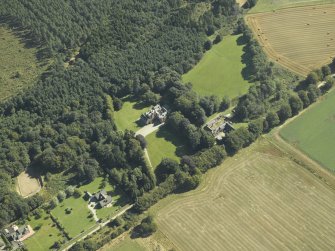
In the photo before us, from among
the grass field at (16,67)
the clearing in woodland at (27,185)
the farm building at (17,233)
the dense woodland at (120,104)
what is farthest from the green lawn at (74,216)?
the grass field at (16,67)

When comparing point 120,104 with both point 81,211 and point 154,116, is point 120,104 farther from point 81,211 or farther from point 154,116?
point 81,211

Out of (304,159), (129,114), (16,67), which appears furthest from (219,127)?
(16,67)

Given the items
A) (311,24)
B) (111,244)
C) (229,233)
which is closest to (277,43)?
(311,24)

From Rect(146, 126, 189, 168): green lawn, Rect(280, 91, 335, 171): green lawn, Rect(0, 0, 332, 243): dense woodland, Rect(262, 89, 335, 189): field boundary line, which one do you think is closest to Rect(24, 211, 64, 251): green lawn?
Rect(0, 0, 332, 243): dense woodland

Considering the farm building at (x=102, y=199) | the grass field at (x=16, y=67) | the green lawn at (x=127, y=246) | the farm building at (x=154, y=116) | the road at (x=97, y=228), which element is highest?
the grass field at (x=16, y=67)

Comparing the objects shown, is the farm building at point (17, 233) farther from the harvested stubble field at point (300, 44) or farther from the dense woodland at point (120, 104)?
the harvested stubble field at point (300, 44)
